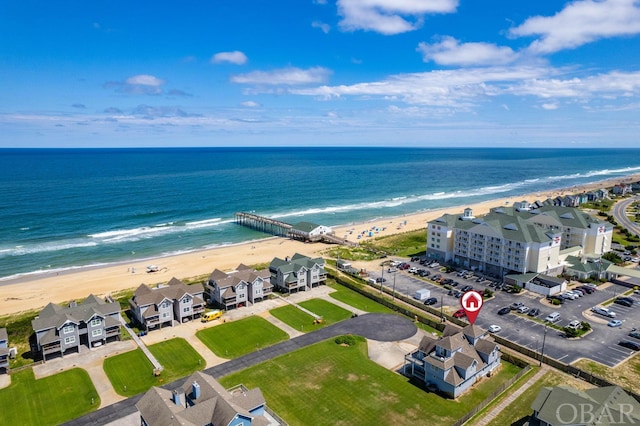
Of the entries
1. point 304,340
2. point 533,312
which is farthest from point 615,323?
point 304,340

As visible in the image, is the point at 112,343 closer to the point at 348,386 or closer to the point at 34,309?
the point at 34,309

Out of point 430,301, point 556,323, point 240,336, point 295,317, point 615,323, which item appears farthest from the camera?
point 430,301

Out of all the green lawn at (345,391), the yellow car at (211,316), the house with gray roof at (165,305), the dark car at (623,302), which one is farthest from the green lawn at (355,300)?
the dark car at (623,302)

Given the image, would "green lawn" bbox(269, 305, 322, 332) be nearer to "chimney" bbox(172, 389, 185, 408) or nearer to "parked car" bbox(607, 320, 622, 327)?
"chimney" bbox(172, 389, 185, 408)

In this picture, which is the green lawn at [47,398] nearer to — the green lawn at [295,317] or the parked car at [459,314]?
the green lawn at [295,317]

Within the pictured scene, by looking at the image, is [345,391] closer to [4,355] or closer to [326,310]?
[326,310]

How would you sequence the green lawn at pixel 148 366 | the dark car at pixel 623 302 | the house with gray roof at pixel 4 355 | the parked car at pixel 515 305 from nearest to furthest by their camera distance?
the green lawn at pixel 148 366 < the house with gray roof at pixel 4 355 < the parked car at pixel 515 305 < the dark car at pixel 623 302
